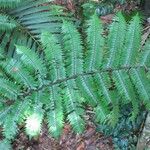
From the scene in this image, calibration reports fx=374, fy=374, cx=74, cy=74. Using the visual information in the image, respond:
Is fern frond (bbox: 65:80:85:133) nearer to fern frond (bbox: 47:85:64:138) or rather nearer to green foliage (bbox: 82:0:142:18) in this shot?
fern frond (bbox: 47:85:64:138)

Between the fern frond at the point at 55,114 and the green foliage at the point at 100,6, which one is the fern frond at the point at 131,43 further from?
the green foliage at the point at 100,6

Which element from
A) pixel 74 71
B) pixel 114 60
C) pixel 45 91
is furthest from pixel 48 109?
pixel 114 60

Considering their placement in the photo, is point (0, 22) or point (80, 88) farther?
point (0, 22)

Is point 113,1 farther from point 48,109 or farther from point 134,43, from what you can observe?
point 48,109

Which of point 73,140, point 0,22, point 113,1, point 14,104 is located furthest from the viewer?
point 113,1

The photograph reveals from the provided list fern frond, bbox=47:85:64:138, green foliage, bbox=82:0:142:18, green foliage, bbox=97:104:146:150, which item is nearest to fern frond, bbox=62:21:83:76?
fern frond, bbox=47:85:64:138

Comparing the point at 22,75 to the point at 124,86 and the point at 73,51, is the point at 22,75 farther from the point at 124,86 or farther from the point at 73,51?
the point at 124,86
